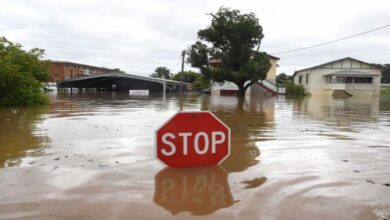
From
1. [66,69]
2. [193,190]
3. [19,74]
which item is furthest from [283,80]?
[193,190]

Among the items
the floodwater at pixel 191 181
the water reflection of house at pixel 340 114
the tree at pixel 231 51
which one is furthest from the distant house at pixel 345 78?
the floodwater at pixel 191 181

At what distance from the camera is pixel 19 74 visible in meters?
18.2

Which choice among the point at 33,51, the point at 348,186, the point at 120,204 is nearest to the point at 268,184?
the point at 348,186

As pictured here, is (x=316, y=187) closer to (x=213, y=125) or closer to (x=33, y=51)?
(x=213, y=125)

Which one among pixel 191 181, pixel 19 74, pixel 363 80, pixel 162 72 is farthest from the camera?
pixel 162 72

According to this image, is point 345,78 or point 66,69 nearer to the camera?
point 345,78

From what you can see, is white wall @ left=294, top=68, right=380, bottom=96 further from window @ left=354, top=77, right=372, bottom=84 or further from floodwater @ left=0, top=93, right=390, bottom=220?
floodwater @ left=0, top=93, right=390, bottom=220

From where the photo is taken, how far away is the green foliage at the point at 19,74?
17797 mm

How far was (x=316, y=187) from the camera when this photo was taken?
464 centimetres

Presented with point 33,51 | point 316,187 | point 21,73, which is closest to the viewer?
point 316,187

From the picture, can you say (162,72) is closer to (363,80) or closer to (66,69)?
(66,69)

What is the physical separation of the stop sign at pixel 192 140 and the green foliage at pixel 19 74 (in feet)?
49.7

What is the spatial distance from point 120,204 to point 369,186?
10.2ft

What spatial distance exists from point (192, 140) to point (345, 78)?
52967 mm
